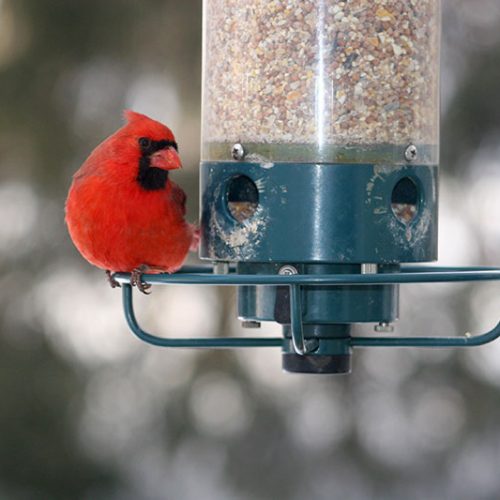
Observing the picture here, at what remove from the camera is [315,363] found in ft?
10.7

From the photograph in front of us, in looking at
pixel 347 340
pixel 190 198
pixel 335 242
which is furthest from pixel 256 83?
pixel 190 198

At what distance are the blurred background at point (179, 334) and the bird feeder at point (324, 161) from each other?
86.5 inches

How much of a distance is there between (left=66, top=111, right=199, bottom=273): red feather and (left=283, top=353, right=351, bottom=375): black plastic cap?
470mm

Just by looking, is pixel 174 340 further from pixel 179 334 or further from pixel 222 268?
pixel 179 334

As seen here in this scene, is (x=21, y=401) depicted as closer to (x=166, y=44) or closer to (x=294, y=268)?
(x=166, y=44)

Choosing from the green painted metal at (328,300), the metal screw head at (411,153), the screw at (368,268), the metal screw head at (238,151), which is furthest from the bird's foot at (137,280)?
the metal screw head at (411,153)

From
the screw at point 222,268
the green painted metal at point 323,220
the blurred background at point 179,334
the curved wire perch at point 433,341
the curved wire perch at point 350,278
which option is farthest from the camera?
the blurred background at point 179,334

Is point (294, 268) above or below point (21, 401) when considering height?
above

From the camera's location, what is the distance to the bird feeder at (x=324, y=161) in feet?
10.6

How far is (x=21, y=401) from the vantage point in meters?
5.79

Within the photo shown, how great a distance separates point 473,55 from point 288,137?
8.30ft

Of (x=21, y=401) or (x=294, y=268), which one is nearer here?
(x=294, y=268)

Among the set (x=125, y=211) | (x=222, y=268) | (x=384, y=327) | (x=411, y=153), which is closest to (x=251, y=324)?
(x=222, y=268)

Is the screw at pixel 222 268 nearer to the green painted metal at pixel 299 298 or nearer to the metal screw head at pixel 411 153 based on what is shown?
the green painted metal at pixel 299 298
